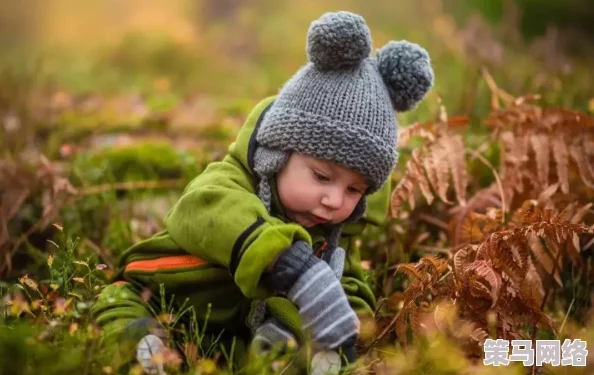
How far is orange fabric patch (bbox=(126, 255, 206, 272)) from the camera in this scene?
8.70 feet

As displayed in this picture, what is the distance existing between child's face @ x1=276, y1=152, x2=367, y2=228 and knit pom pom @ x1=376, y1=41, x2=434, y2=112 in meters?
0.36

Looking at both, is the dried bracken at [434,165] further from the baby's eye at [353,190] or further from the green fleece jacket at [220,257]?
the baby's eye at [353,190]

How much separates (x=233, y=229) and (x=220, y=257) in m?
0.11

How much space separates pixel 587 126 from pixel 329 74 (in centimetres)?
155

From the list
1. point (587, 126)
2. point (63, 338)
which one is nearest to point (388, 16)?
point (587, 126)

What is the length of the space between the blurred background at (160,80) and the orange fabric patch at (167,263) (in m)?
0.72

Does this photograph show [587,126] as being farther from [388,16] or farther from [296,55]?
[388,16]

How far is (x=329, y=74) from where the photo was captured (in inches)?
105

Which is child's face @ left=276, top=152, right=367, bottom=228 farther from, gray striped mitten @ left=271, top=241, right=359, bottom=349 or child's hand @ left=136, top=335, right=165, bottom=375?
child's hand @ left=136, top=335, right=165, bottom=375

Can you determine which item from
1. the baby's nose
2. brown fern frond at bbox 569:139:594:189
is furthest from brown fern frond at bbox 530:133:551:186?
the baby's nose

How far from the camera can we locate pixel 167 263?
8.83 ft

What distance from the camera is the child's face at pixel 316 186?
255 cm

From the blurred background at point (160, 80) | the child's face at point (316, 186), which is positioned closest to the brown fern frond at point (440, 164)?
the blurred background at point (160, 80)

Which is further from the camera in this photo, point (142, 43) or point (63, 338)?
point (142, 43)
